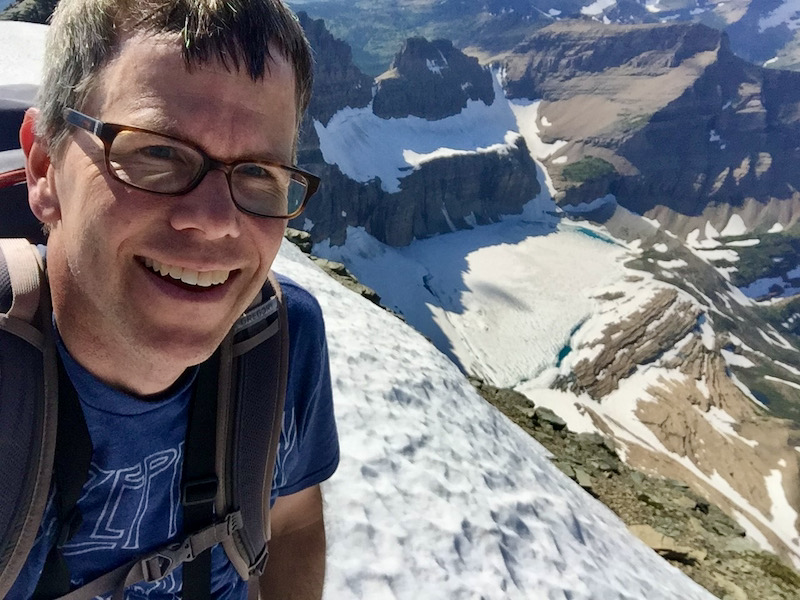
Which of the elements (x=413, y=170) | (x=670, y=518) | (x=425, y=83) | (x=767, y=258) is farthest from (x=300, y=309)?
(x=425, y=83)

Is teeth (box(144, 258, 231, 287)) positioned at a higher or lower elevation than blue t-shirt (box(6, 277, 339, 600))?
higher

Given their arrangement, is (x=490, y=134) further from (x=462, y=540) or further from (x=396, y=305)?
(x=462, y=540)

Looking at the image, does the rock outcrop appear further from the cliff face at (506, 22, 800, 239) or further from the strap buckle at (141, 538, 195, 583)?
the strap buckle at (141, 538, 195, 583)

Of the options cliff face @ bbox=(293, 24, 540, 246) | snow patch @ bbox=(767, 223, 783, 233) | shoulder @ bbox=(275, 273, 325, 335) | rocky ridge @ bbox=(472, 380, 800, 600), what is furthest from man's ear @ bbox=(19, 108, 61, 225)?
snow patch @ bbox=(767, 223, 783, 233)

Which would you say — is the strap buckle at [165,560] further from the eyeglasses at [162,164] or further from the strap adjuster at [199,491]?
the eyeglasses at [162,164]

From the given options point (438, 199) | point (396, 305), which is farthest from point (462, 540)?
point (438, 199)
